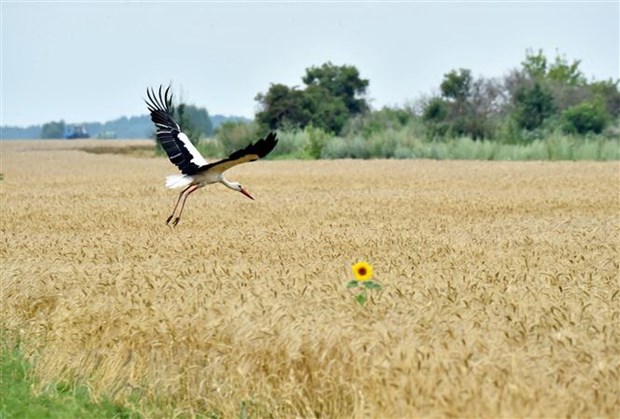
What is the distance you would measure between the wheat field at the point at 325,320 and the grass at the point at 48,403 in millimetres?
105

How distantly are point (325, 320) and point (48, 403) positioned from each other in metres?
2.34

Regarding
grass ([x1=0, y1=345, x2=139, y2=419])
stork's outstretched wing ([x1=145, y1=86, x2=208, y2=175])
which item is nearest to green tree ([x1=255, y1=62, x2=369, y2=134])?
stork's outstretched wing ([x1=145, y1=86, x2=208, y2=175])

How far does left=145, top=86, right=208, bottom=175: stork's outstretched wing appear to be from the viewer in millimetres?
18303

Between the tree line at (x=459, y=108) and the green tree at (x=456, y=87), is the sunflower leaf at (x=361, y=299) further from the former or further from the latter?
the green tree at (x=456, y=87)

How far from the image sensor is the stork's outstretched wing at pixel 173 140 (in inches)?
721

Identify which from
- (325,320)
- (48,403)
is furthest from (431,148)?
(325,320)

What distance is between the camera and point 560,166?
138ft

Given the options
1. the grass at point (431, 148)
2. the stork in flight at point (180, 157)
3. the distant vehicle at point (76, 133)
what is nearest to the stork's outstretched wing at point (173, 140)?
the stork in flight at point (180, 157)

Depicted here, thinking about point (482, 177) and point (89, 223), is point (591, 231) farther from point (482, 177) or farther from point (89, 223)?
point (482, 177)

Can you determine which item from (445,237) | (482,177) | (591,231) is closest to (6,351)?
(445,237)

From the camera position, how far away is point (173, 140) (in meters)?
18.8

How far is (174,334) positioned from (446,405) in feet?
9.17

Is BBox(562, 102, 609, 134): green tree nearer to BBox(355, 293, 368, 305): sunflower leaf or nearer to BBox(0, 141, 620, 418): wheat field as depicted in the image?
BBox(0, 141, 620, 418): wheat field

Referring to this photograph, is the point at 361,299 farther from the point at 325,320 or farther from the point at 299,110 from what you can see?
the point at 299,110
